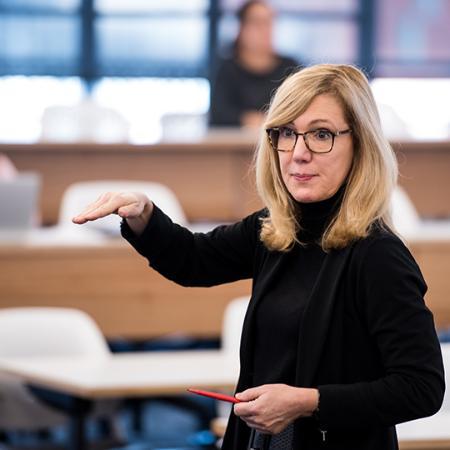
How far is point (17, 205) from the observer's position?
16.1 ft

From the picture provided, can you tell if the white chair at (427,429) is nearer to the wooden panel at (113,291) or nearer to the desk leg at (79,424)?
the desk leg at (79,424)

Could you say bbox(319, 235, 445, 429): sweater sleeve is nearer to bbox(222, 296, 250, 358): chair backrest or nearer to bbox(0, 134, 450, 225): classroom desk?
bbox(222, 296, 250, 358): chair backrest

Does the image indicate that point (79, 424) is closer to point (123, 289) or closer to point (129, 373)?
point (129, 373)

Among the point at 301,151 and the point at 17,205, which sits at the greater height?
the point at 301,151

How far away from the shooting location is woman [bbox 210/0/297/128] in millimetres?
6871

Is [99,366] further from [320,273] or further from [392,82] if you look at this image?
[392,82]

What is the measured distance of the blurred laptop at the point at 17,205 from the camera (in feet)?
15.6

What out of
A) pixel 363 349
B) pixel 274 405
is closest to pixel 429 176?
pixel 363 349

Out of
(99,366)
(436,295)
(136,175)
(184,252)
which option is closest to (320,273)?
(184,252)

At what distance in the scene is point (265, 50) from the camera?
6.97 metres

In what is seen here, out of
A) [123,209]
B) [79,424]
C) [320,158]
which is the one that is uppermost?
[320,158]

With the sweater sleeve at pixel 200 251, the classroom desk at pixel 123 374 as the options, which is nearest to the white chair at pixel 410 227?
the classroom desk at pixel 123 374

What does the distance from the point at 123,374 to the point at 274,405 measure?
1.64 m

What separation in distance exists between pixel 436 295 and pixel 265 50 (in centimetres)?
283
